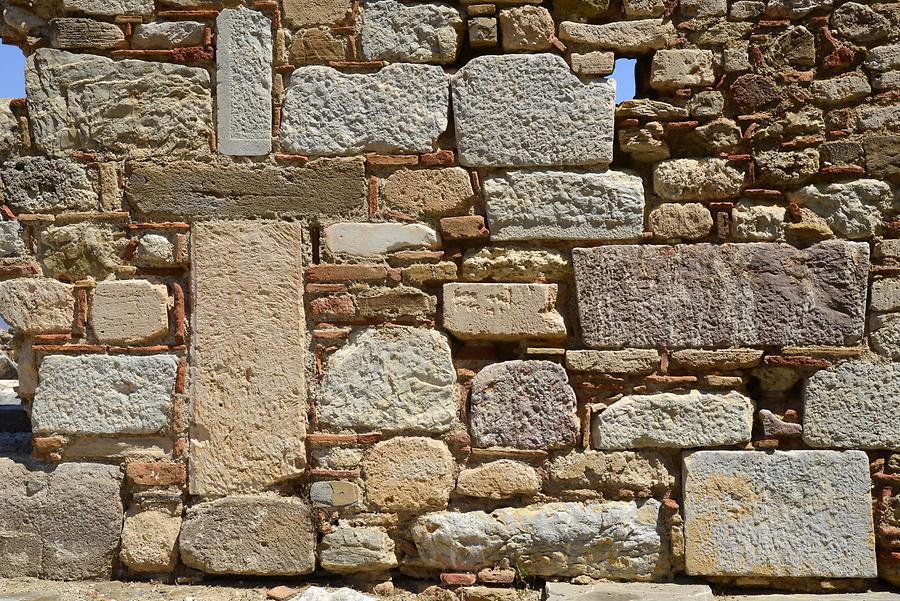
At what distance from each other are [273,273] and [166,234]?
18.4 inches

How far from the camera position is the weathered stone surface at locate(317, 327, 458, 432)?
2859mm

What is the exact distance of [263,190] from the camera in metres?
2.89

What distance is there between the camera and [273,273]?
113 inches

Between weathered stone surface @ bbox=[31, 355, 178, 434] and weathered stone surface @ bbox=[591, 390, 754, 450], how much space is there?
1733 millimetres

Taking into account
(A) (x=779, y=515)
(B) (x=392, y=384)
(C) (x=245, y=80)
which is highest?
(C) (x=245, y=80)

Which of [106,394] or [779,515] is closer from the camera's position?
[779,515]

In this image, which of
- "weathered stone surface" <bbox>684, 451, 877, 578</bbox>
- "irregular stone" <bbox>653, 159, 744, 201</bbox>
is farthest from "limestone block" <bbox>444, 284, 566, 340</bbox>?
"weathered stone surface" <bbox>684, 451, 877, 578</bbox>

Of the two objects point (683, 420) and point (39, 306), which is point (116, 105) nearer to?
point (39, 306)

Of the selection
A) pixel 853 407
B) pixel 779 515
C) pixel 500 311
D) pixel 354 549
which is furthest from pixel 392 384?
pixel 853 407

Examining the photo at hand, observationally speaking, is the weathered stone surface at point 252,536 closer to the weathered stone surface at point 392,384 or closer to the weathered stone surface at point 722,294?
the weathered stone surface at point 392,384

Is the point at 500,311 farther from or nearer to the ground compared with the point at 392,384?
farther from the ground

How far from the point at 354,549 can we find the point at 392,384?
0.65 meters

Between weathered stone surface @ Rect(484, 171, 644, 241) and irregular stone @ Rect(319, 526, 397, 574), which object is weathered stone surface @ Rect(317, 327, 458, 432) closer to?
irregular stone @ Rect(319, 526, 397, 574)

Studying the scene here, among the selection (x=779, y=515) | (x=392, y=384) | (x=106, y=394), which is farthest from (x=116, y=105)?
(x=779, y=515)
